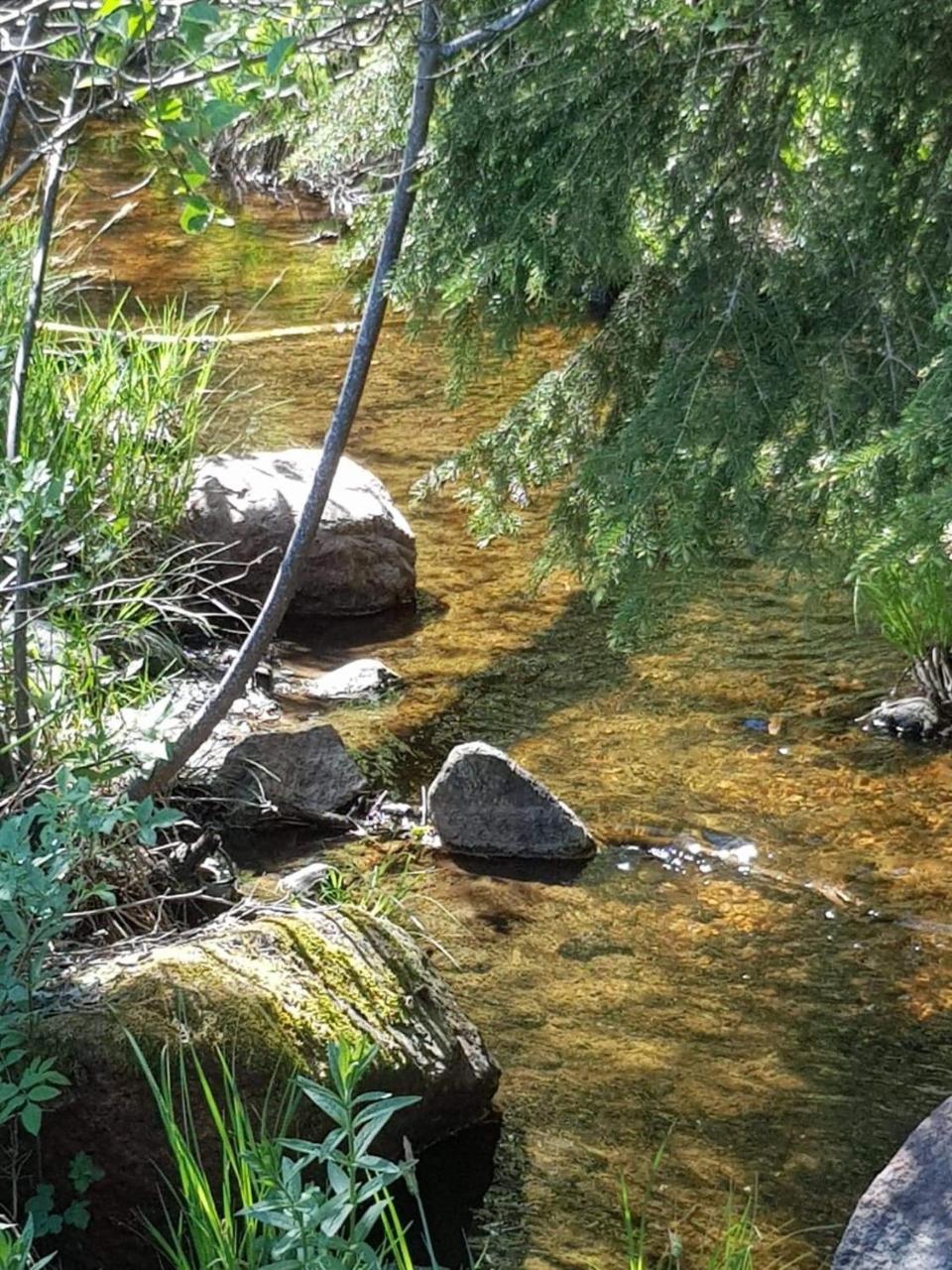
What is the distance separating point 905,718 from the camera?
5711 millimetres

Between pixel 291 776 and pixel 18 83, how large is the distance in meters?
2.40

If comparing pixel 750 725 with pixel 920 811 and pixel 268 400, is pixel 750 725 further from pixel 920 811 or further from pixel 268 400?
pixel 268 400

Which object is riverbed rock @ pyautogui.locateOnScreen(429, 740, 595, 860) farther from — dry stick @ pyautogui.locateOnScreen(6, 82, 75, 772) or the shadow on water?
dry stick @ pyautogui.locateOnScreen(6, 82, 75, 772)

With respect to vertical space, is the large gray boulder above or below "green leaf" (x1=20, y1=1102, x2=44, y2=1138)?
below

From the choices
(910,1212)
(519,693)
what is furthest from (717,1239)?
(519,693)

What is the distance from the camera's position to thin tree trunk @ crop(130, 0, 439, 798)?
3.59m

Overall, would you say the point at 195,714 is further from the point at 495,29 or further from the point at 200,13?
the point at 200,13

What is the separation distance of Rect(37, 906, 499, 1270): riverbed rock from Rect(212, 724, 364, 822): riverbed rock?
1403 millimetres

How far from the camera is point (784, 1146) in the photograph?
374 cm

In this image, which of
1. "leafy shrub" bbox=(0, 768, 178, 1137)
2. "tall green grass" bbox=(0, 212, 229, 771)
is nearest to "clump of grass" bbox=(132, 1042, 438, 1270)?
"leafy shrub" bbox=(0, 768, 178, 1137)

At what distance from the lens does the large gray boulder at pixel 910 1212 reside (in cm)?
285

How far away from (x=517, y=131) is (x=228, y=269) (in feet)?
29.9

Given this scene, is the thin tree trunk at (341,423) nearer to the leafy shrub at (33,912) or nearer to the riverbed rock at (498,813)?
the leafy shrub at (33,912)

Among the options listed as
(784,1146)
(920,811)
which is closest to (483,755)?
(920,811)
